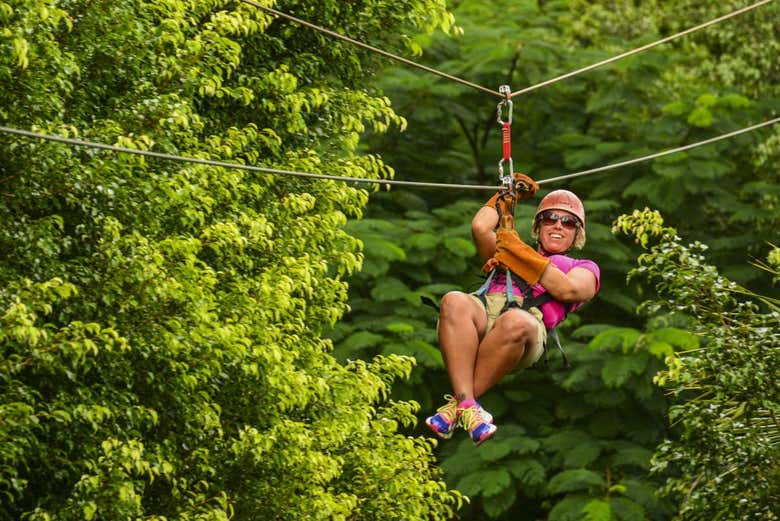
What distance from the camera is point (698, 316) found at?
33.0ft

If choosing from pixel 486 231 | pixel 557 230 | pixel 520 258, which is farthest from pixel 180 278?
pixel 520 258

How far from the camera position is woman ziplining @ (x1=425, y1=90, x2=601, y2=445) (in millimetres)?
6570

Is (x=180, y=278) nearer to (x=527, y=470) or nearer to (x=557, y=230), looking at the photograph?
(x=557, y=230)

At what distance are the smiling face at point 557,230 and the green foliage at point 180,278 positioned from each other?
242 cm

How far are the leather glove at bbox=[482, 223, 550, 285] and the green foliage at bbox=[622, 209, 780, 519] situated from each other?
124 inches

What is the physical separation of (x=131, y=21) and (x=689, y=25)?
38.6 ft

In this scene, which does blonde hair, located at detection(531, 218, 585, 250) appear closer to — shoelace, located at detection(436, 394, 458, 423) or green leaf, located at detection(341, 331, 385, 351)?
shoelace, located at detection(436, 394, 458, 423)

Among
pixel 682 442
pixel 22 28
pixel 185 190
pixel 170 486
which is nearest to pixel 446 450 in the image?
pixel 682 442

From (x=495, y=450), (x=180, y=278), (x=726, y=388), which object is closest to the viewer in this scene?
(x=180, y=278)

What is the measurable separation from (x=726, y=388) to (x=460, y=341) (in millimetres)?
3798

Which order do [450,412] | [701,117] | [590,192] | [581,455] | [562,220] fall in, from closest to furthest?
1. [450,412]
2. [562,220]
3. [581,455]
4. [701,117]
5. [590,192]

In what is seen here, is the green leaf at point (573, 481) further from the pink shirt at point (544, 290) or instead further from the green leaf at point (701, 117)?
the pink shirt at point (544, 290)

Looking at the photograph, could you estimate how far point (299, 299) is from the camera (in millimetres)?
10016

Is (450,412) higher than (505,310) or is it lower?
lower
